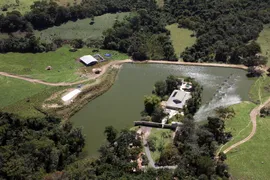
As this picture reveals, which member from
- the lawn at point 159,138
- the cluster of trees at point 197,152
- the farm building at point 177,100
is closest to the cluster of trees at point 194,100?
the farm building at point 177,100

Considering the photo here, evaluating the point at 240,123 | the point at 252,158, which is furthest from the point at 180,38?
the point at 252,158

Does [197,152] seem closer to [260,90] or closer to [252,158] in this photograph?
[252,158]

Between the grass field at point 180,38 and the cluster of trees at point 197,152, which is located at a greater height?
the grass field at point 180,38

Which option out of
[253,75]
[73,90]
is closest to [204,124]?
[253,75]

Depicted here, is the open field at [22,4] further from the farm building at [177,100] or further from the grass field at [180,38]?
the farm building at [177,100]

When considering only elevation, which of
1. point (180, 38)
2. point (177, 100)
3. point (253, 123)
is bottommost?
point (253, 123)

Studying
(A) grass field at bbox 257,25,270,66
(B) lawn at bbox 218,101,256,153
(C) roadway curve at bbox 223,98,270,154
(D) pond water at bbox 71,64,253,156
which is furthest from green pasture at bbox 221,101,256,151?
(A) grass field at bbox 257,25,270,66

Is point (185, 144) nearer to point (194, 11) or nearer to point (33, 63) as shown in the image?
point (33, 63)
